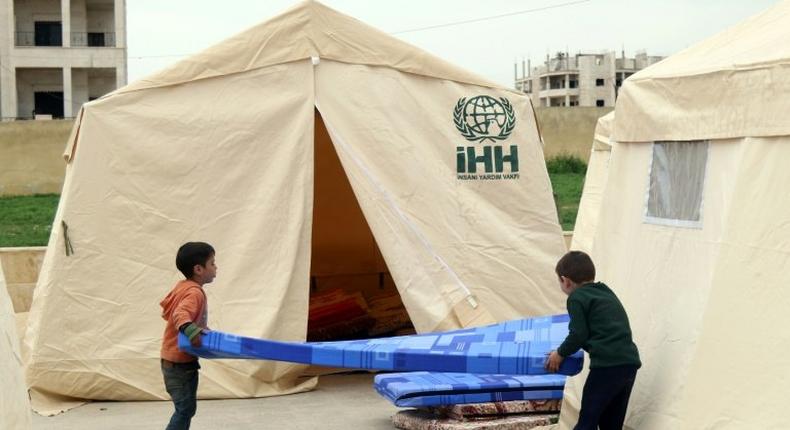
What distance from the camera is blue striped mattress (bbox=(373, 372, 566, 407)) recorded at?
23.1 feet

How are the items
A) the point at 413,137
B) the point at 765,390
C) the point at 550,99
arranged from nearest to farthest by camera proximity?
the point at 765,390, the point at 413,137, the point at 550,99

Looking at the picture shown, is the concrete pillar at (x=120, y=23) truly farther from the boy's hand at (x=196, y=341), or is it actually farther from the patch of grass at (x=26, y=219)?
the boy's hand at (x=196, y=341)

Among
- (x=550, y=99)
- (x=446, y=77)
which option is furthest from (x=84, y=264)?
(x=550, y=99)

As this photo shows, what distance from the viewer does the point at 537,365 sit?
18.9 ft

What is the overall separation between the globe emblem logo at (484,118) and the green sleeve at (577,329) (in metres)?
4.13

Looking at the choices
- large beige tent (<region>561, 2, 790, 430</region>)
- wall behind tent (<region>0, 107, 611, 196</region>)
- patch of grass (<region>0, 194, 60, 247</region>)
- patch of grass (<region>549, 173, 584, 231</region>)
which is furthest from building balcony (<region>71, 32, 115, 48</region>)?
large beige tent (<region>561, 2, 790, 430</region>)

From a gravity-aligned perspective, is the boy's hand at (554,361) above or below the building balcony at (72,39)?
below

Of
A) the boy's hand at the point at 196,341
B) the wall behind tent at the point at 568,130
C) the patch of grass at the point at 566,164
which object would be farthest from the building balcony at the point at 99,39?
the boy's hand at the point at 196,341

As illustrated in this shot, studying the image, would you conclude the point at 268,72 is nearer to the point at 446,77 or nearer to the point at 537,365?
the point at 446,77

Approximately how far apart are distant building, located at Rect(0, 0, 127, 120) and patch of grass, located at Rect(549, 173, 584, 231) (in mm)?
19352

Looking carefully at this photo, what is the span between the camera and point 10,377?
13.9 feet

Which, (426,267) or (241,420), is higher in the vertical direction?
(426,267)

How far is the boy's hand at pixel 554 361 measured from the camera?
554 cm

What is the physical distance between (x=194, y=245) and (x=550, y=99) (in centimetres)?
7732
